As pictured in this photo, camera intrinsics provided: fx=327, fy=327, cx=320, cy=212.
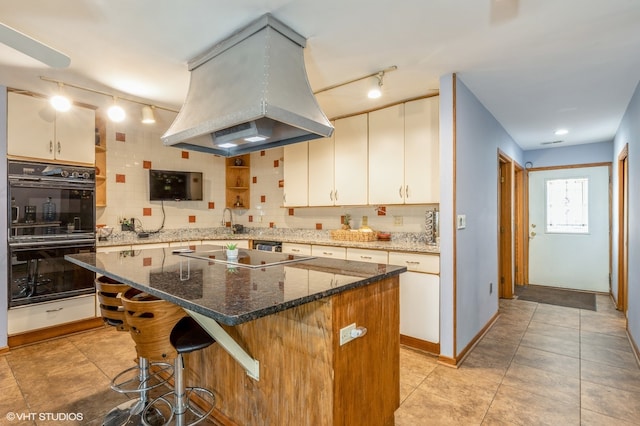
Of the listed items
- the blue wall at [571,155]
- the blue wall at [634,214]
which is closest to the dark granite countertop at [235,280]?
the blue wall at [634,214]

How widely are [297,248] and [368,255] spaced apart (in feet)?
3.27

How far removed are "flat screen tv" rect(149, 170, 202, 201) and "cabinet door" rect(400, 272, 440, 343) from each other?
3.25m

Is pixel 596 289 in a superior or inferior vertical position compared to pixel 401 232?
inferior

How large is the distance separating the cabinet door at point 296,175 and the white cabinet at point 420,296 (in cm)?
165

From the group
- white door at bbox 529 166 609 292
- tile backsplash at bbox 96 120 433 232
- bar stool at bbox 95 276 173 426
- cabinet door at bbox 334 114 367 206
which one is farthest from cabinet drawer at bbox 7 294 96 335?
white door at bbox 529 166 609 292

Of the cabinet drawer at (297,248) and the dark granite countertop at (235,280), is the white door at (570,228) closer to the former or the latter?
the cabinet drawer at (297,248)

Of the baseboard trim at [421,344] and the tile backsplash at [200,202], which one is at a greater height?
the tile backsplash at [200,202]

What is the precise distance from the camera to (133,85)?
2844 millimetres

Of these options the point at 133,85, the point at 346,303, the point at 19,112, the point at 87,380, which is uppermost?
the point at 133,85

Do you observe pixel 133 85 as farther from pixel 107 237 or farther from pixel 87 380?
pixel 87 380

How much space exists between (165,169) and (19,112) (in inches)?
66.3

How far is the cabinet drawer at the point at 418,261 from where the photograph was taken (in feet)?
9.07

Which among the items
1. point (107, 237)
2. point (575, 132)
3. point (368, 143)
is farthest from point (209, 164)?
point (575, 132)

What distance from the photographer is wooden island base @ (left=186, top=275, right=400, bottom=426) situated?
1397 millimetres
